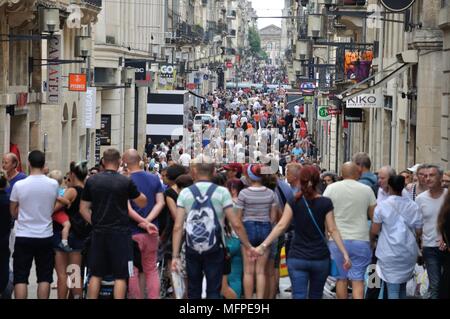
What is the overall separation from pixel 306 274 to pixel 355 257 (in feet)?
2.82

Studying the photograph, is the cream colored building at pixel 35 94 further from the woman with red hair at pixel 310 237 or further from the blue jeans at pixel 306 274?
the blue jeans at pixel 306 274

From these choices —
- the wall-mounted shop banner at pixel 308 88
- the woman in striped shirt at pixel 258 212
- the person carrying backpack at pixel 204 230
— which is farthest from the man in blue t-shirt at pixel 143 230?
the wall-mounted shop banner at pixel 308 88

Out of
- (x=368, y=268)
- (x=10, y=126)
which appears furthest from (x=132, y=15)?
(x=368, y=268)

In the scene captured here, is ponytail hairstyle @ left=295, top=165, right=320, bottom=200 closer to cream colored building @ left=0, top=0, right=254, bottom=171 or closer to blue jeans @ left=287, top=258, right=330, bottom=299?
blue jeans @ left=287, top=258, right=330, bottom=299

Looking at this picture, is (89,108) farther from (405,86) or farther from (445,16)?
(445,16)

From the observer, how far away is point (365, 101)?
3322 cm

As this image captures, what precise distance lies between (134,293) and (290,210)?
1.87 meters

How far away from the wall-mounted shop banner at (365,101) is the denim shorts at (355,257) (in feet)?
66.5

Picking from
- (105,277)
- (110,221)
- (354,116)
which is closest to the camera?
(110,221)

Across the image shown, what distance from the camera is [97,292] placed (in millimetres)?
12453

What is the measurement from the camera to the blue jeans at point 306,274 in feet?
39.5

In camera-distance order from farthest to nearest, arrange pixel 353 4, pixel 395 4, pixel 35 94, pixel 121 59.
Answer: pixel 121 59 → pixel 353 4 → pixel 35 94 → pixel 395 4

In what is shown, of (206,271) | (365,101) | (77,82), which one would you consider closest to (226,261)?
(206,271)
